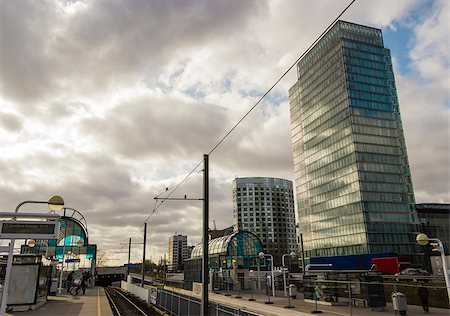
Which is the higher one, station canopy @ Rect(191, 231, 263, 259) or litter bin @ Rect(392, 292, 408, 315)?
station canopy @ Rect(191, 231, 263, 259)

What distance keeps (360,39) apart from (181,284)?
105532 millimetres

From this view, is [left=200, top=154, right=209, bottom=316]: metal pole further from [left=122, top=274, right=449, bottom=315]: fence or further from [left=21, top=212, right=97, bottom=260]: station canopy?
[left=21, top=212, right=97, bottom=260]: station canopy

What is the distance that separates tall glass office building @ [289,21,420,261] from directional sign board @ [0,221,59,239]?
95123 mm

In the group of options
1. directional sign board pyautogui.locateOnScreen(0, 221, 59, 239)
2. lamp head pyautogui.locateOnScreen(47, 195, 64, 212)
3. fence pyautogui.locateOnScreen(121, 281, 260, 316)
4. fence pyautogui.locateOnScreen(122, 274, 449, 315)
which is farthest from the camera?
fence pyautogui.locateOnScreen(122, 274, 449, 315)

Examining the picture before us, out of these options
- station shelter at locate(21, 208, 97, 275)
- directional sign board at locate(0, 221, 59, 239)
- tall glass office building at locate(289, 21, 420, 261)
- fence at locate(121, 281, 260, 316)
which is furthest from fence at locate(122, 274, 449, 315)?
tall glass office building at locate(289, 21, 420, 261)

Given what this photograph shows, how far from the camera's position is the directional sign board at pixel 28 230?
11.3 m

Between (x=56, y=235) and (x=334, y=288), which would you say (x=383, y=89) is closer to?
(x=334, y=288)

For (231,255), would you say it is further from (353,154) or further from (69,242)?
(353,154)

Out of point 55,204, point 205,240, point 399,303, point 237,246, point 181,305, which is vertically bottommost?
point 181,305

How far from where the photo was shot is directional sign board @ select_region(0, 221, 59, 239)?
1129cm

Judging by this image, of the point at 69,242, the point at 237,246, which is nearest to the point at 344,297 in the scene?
the point at 237,246

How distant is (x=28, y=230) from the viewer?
11.5m

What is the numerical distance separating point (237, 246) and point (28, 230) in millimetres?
32169

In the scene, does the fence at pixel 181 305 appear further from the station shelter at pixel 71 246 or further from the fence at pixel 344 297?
the station shelter at pixel 71 246
